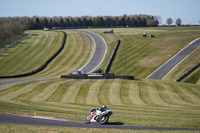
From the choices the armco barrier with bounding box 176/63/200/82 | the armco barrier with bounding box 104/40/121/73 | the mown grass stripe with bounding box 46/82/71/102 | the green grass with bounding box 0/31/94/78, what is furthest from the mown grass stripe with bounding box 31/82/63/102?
the armco barrier with bounding box 104/40/121/73

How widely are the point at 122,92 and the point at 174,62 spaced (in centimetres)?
3795

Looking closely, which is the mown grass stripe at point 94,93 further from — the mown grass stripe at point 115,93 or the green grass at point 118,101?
the mown grass stripe at point 115,93

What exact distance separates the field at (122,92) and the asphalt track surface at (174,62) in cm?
198

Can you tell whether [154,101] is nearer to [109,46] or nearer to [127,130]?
[127,130]

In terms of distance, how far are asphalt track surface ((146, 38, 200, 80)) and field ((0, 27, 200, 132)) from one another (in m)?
1.98

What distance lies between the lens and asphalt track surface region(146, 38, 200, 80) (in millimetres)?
73838

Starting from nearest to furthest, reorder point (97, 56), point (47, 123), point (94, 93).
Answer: point (47, 123) < point (94, 93) < point (97, 56)

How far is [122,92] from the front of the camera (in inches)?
1873

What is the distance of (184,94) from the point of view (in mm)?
48094

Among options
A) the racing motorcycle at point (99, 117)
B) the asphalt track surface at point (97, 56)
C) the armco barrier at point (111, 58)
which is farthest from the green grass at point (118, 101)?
the asphalt track surface at point (97, 56)

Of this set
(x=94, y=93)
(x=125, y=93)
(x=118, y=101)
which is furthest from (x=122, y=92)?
(x=118, y=101)

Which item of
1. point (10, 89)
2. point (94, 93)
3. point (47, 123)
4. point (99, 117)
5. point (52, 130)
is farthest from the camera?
point (10, 89)

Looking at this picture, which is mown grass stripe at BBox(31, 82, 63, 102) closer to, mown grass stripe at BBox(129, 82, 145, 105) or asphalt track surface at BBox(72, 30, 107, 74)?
mown grass stripe at BBox(129, 82, 145, 105)

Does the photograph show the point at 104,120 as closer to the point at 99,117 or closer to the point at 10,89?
the point at 99,117
